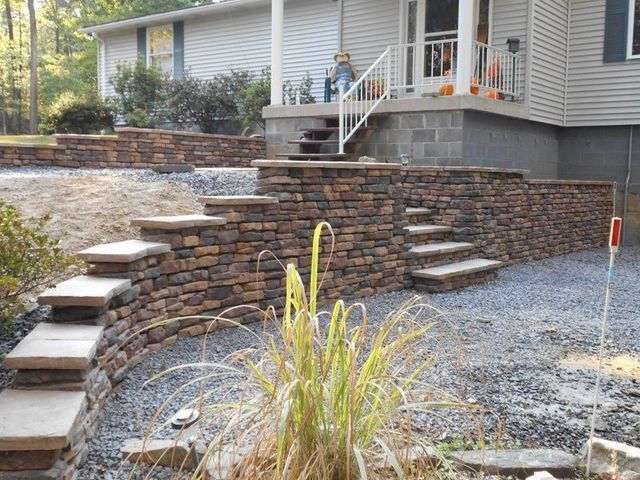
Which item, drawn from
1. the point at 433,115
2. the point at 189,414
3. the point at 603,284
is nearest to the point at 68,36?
the point at 433,115

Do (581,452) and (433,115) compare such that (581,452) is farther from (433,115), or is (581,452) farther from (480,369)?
(433,115)

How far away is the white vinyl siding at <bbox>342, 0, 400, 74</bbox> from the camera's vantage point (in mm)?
11633

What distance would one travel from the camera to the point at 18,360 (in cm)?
246

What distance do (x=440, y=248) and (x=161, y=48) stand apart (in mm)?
12509

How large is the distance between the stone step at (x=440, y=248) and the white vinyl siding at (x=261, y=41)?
7.07m

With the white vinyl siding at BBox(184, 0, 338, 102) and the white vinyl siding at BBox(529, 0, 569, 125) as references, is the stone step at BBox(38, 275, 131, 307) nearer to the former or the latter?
the white vinyl siding at BBox(529, 0, 569, 125)

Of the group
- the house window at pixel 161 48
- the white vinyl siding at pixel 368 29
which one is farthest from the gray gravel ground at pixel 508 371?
the house window at pixel 161 48

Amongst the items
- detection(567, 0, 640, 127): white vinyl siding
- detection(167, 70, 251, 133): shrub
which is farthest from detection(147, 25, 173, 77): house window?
detection(567, 0, 640, 127): white vinyl siding

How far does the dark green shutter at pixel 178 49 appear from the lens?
1584 cm

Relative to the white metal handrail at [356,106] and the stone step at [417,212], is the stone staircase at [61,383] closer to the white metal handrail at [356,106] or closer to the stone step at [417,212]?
the stone step at [417,212]

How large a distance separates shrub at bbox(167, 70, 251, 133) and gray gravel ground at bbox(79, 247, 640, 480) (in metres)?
8.69

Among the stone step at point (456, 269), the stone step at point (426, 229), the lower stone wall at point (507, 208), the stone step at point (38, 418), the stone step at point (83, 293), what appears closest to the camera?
the stone step at point (38, 418)

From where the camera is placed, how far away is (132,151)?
9.52 metres

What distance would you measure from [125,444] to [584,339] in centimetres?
330
